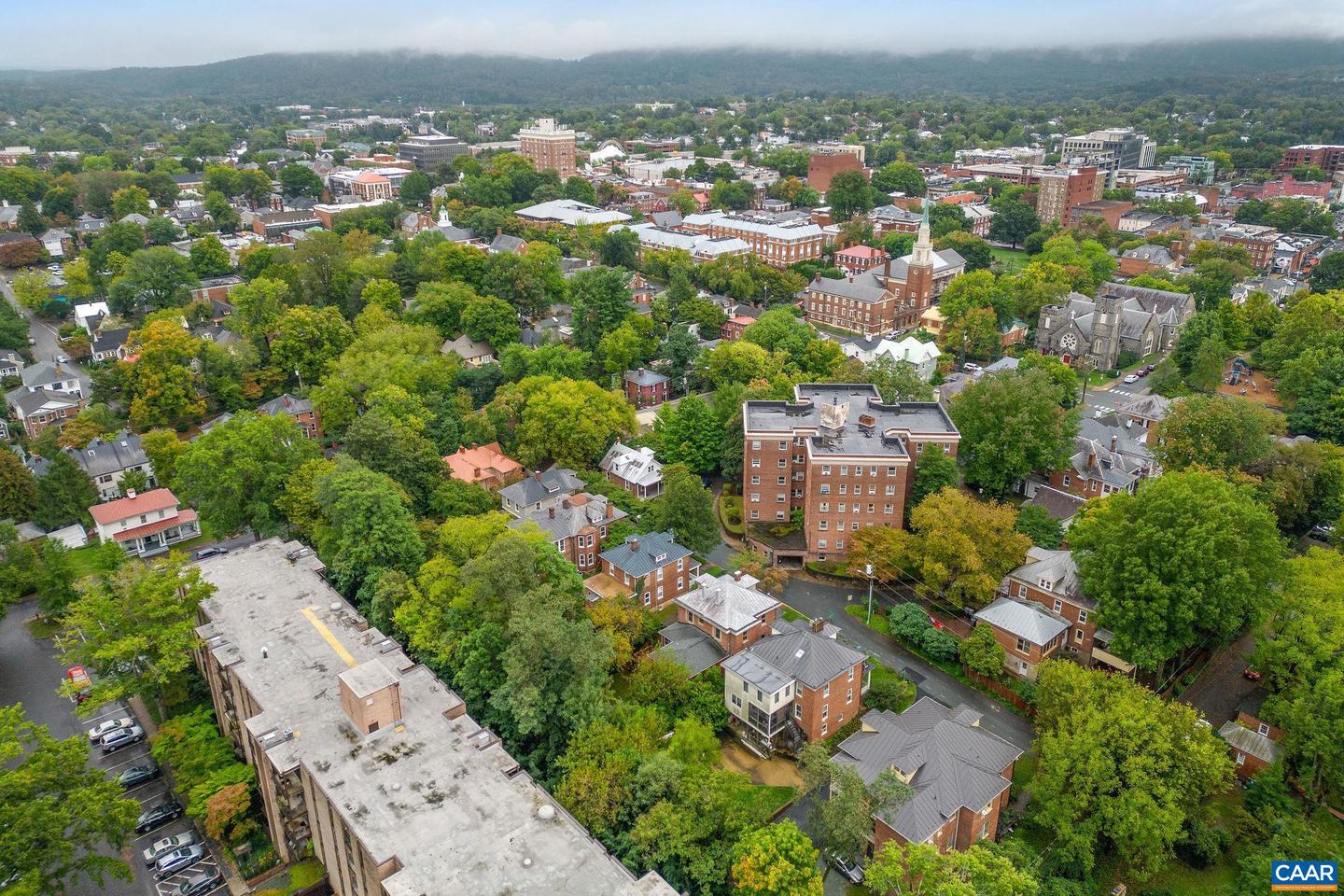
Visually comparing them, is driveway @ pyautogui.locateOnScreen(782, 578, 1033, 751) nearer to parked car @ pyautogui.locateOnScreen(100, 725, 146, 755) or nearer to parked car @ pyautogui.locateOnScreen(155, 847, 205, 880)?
parked car @ pyautogui.locateOnScreen(155, 847, 205, 880)

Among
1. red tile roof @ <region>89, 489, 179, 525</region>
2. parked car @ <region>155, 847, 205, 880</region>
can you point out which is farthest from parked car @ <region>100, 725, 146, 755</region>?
red tile roof @ <region>89, 489, 179, 525</region>

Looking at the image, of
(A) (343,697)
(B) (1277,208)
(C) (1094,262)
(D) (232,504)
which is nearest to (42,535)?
(D) (232,504)

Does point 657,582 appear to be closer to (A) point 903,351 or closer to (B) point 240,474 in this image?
(B) point 240,474

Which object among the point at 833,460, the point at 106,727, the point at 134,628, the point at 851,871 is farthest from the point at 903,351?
the point at 106,727

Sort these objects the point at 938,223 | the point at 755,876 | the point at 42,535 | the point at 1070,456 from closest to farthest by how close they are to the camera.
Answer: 1. the point at 755,876
2. the point at 42,535
3. the point at 1070,456
4. the point at 938,223

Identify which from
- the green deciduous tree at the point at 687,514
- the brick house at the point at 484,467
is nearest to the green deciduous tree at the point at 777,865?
the green deciduous tree at the point at 687,514

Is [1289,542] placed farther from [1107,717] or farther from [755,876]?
[755,876]

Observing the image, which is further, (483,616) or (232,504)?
(232,504)
